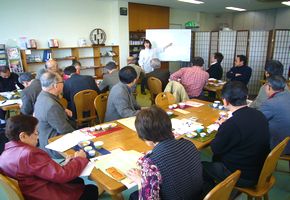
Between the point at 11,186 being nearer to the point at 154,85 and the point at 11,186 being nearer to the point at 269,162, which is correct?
the point at 269,162

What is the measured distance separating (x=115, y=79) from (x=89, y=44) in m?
3.56

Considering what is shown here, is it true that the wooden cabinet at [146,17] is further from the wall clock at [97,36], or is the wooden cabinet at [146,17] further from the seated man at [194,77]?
the seated man at [194,77]

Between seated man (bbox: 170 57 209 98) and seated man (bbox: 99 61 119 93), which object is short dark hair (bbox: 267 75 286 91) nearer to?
seated man (bbox: 170 57 209 98)

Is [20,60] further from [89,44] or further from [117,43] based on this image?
[117,43]

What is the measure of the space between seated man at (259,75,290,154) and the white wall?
5.74 m

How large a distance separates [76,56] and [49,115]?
5.12 meters

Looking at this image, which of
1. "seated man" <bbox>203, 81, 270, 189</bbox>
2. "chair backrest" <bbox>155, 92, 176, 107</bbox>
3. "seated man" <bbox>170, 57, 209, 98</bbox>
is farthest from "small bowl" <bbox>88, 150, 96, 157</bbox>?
"seated man" <bbox>170, 57, 209, 98</bbox>

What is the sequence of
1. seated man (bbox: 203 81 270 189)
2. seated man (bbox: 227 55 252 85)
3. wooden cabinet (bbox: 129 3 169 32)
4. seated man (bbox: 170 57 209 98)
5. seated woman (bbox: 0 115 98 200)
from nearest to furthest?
seated woman (bbox: 0 115 98 200)
seated man (bbox: 203 81 270 189)
seated man (bbox: 170 57 209 98)
seated man (bbox: 227 55 252 85)
wooden cabinet (bbox: 129 3 169 32)

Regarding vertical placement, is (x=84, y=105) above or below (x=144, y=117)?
below

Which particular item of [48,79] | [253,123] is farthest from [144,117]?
[48,79]

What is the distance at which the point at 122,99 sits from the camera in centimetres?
257

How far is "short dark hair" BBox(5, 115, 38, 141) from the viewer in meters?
1.35

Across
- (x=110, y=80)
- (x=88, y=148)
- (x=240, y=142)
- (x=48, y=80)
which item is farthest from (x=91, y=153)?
(x=110, y=80)

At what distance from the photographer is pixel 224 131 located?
172 cm
